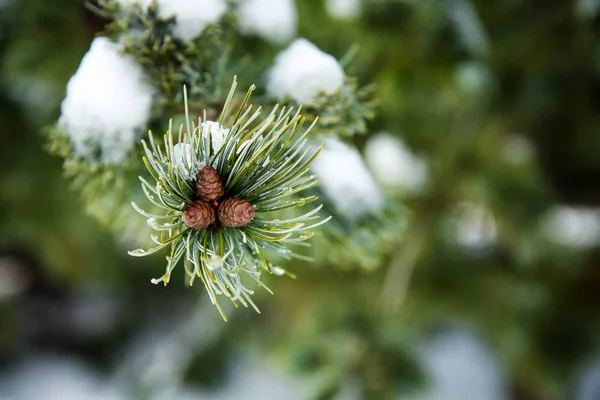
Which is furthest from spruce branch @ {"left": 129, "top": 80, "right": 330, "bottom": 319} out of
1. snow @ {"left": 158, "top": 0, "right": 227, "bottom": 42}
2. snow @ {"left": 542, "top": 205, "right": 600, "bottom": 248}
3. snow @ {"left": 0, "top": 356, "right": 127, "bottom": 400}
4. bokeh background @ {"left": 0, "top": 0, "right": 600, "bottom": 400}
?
snow @ {"left": 0, "top": 356, "right": 127, "bottom": 400}

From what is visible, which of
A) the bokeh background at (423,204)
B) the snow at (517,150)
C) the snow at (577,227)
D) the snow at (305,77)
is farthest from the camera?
the snow at (577,227)

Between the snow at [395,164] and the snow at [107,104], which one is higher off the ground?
the snow at [395,164]

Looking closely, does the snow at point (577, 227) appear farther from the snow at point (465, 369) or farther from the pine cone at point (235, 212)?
the pine cone at point (235, 212)

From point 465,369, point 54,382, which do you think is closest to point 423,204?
point 465,369

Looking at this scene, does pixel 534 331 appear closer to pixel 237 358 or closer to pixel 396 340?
pixel 396 340

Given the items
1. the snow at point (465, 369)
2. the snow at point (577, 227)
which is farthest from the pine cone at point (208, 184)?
the snow at point (465, 369)

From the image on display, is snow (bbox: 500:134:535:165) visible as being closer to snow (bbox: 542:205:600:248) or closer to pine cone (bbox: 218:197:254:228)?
snow (bbox: 542:205:600:248)

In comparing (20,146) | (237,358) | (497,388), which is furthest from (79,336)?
(497,388)
